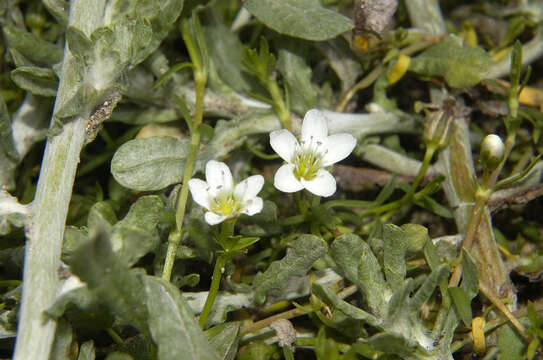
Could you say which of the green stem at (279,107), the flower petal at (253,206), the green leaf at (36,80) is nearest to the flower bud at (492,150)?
the green stem at (279,107)

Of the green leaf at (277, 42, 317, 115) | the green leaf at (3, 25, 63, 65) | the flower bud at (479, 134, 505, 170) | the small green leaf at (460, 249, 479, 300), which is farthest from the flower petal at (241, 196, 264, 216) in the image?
the green leaf at (3, 25, 63, 65)

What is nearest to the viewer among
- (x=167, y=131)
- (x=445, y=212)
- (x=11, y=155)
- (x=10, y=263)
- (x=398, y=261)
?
(x=398, y=261)

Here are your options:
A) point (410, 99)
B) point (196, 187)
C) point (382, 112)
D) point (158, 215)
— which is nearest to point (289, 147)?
point (196, 187)

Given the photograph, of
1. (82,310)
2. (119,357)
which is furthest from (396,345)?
(82,310)

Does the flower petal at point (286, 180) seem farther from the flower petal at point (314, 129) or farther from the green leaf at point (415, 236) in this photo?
the green leaf at point (415, 236)

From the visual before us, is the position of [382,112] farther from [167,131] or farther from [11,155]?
[11,155]
